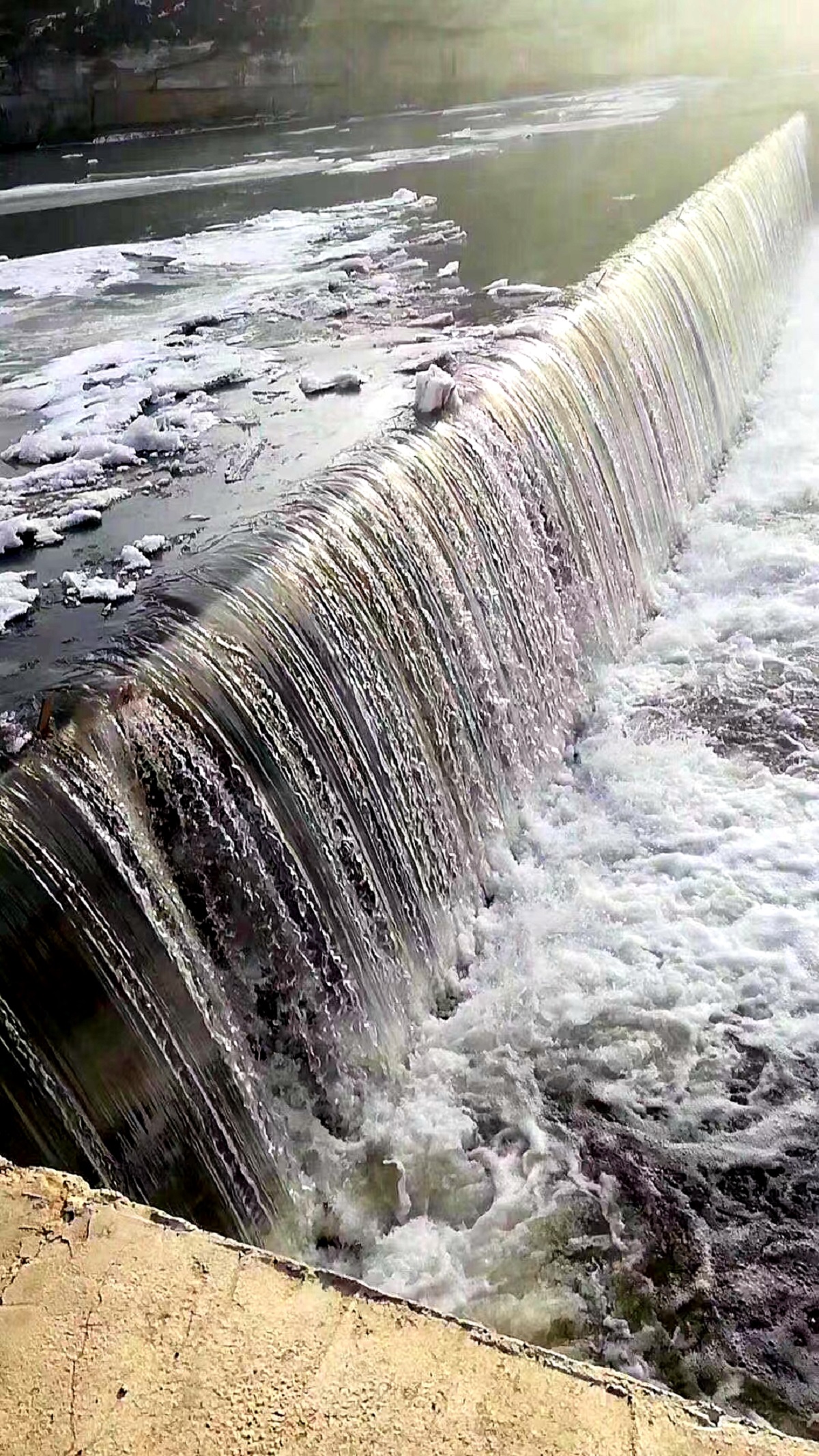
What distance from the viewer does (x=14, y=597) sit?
3.63 metres

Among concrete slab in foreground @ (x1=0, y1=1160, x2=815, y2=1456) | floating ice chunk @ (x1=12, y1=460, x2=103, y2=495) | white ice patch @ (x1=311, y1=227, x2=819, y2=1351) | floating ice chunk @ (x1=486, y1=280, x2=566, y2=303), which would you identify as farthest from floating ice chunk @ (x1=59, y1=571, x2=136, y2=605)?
floating ice chunk @ (x1=486, y1=280, x2=566, y2=303)

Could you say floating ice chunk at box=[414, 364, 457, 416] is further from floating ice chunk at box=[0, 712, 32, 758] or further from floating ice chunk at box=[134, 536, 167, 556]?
floating ice chunk at box=[0, 712, 32, 758]

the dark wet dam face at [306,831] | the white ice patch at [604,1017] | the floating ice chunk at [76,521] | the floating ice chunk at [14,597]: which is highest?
the floating ice chunk at [14,597]

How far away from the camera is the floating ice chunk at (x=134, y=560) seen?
3830 millimetres

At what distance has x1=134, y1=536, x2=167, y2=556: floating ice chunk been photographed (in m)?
3.93

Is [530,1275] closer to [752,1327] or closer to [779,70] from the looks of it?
[752,1327]

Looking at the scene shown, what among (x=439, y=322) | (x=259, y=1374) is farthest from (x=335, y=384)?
(x=259, y=1374)

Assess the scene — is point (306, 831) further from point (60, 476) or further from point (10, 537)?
point (60, 476)

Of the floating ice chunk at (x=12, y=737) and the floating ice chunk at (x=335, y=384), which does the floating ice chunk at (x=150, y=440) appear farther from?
the floating ice chunk at (x=12, y=737)

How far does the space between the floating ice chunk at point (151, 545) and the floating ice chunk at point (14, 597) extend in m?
0.38

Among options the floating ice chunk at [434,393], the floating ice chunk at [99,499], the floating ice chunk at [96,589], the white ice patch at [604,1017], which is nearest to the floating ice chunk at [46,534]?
the floating ice chunk at [99,499]

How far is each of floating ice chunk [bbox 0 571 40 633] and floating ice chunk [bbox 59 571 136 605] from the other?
0.11 m

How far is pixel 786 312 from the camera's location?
11.6 m

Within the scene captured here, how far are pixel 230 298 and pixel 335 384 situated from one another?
2.30m
